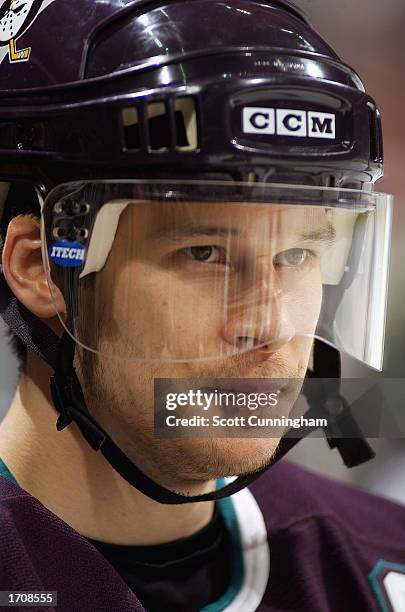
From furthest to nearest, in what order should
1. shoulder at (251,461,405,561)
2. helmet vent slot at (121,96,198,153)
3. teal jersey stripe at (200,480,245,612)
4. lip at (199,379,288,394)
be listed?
shoulder at (251,461,405,561)
teal jersey stripe at (200,480,245,612)
lip at (199,379,288,394)
helmet vent slot at (121,96,198,153)

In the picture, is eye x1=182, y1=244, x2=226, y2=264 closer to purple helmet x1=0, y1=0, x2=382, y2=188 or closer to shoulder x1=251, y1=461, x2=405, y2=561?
purple helmet x1=0, y1=0, x2=382, y2=188

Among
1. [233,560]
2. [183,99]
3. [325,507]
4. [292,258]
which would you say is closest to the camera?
[183,99]

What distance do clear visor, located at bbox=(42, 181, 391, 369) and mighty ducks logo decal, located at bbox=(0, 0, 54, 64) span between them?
19 centimetres

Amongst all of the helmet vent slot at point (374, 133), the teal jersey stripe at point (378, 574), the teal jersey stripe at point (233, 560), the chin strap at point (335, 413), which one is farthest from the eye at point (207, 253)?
the teal jersey stripe at point (378, 574)

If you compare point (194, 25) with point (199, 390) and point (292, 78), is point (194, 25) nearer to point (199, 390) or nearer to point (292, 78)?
point (292, 78)

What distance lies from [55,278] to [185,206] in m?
0.19

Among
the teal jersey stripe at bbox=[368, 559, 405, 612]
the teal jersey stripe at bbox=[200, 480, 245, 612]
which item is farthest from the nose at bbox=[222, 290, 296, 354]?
the teal jersey stripe at bbox=[368, 559, 405, 612]

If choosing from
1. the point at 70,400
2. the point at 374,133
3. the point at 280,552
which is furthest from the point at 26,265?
→ the point at 280,552

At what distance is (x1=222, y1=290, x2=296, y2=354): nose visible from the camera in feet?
3.53

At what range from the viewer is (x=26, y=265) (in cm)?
116

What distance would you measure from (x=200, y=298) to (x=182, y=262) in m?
0.05

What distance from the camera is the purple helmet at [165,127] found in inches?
40.3

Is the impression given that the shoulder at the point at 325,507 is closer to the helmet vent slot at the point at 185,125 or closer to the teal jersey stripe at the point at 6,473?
the teal jersey stripe at the point at 6,473

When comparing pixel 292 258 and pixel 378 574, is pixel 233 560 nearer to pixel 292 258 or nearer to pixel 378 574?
pixel 378 574
